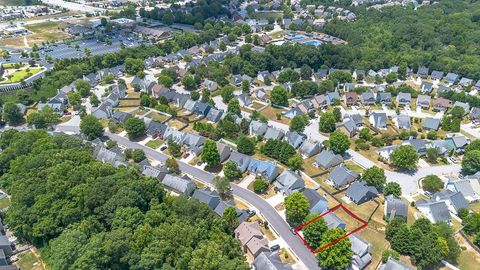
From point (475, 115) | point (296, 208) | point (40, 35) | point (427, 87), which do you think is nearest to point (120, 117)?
point (296, 208)

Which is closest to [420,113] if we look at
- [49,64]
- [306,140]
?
[306,140]

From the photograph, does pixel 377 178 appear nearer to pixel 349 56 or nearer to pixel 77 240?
pixel 77 240

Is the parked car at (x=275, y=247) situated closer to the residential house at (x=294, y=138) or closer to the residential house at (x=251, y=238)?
the residential house at (x=251, y=238)

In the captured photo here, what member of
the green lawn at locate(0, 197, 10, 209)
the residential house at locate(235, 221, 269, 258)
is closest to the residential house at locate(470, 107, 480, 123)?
the residential house at locate(235, 221, 269, 258)

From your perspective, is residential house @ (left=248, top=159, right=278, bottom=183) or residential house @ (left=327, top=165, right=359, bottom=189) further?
residential house @ (left=248, top=159, right=278, bottom=183)

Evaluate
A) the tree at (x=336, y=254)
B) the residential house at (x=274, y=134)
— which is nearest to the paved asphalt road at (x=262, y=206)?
the tree at (x=336, y=254)

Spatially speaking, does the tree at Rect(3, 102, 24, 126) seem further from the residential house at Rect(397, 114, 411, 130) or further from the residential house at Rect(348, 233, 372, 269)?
the residential house at Rect(397, 114, 411, 130)
